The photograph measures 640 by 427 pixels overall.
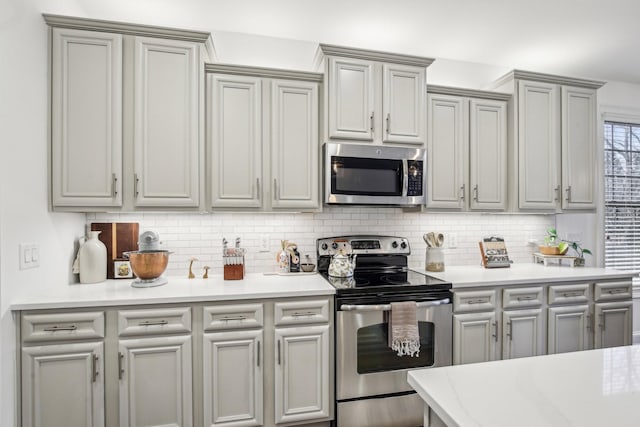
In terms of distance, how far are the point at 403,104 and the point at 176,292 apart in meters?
2.02

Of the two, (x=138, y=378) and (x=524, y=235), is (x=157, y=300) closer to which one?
(x=138, y=378)

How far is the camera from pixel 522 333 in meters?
2.39

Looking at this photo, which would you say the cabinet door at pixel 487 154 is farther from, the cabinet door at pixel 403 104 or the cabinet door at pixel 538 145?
the cabinet door at pixel 403 104

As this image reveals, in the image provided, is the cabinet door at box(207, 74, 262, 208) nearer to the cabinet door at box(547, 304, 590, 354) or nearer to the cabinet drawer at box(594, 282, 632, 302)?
the cabinet door at box(547, 304, 590, 354)

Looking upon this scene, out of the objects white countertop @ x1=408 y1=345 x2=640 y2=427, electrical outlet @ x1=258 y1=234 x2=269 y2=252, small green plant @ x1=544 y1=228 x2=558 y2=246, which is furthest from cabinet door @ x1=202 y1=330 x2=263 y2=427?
small green plant @ x1=544 y1=228 x2=558 y2=246

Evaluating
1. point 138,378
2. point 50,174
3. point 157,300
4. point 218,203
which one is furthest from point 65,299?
point 218,203

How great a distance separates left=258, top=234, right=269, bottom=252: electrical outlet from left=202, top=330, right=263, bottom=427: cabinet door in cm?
79

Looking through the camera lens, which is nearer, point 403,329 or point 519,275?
point 403,329

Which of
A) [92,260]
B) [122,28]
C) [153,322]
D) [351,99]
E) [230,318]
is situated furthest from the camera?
[351,99]

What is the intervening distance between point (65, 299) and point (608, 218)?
463 centimetres

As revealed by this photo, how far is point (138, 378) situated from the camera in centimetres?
178

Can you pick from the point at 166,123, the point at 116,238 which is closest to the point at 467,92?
the point at 166,123

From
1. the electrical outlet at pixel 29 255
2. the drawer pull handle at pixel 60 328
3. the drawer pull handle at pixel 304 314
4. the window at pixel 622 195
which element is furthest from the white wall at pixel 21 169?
the window at pixel 622 195

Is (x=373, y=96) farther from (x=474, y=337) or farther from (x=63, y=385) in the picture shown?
(x=63, y=385)
